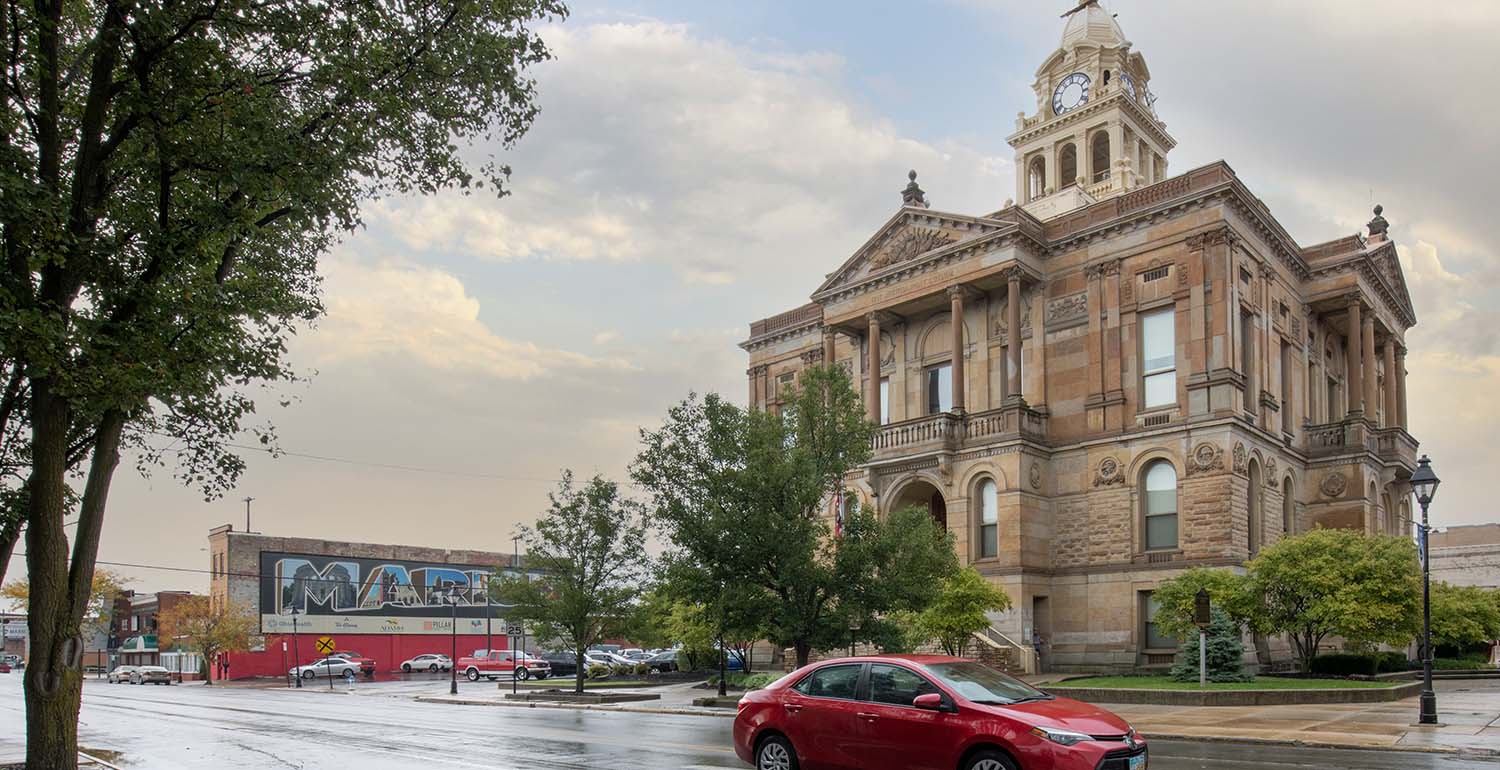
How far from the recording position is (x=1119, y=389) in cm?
3944

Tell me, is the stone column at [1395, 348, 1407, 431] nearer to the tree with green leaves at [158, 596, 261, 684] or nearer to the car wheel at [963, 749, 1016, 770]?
the car wheel at [963, 749, 1016, 770]

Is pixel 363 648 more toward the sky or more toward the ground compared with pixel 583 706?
more toward the ground

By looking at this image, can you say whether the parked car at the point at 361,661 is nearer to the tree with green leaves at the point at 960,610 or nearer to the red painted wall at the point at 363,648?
the red painted wall at the point at 363,648

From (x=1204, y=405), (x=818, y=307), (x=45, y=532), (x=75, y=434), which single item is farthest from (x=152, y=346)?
(x=818, y=307)

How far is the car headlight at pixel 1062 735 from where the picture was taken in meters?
10.9

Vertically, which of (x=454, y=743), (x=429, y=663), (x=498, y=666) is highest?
(x=454, y=743)

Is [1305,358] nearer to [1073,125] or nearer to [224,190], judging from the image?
[1073,125]

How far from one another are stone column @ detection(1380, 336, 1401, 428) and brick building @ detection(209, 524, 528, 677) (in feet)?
160

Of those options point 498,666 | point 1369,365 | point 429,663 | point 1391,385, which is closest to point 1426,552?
point 1369,365

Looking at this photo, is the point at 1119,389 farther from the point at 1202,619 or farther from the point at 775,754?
the point at 775,754

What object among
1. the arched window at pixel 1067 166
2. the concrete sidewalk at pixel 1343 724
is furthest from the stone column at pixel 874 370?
the concrete sidewalk at pixel 1343 724

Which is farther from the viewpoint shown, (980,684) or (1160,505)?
(1160,505)

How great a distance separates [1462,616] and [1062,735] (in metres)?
35.9

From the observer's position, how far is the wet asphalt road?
1678 cm
